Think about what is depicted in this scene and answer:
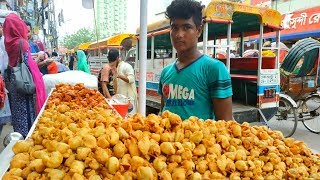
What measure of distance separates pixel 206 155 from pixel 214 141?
0.10 m

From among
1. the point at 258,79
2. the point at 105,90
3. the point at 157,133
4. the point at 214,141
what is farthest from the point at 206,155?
the point at 258,79

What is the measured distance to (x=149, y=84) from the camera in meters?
6.86

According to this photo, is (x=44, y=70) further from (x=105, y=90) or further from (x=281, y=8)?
(x=281, y=8)

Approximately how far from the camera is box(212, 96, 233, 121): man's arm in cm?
187

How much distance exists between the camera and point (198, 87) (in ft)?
6.24

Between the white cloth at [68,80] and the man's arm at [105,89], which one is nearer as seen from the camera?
the white cloth at [68,80]

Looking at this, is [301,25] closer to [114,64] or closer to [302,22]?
[302,22]

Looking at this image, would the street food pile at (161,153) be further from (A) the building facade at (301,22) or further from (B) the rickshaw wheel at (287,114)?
(A) the building facade at (301,22)

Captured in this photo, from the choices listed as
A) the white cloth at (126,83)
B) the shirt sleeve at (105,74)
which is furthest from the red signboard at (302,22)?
the shirt sleeve at (105,74)

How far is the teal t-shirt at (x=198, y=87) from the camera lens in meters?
1.85

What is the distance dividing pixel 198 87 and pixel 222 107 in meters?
0.21

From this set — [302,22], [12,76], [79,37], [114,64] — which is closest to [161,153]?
[12,76]

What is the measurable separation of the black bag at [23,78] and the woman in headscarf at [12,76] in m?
0.05

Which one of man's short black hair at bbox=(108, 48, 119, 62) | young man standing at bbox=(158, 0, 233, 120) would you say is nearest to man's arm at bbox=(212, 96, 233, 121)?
young man standing at bbox=(158, 0, 233, 120)
